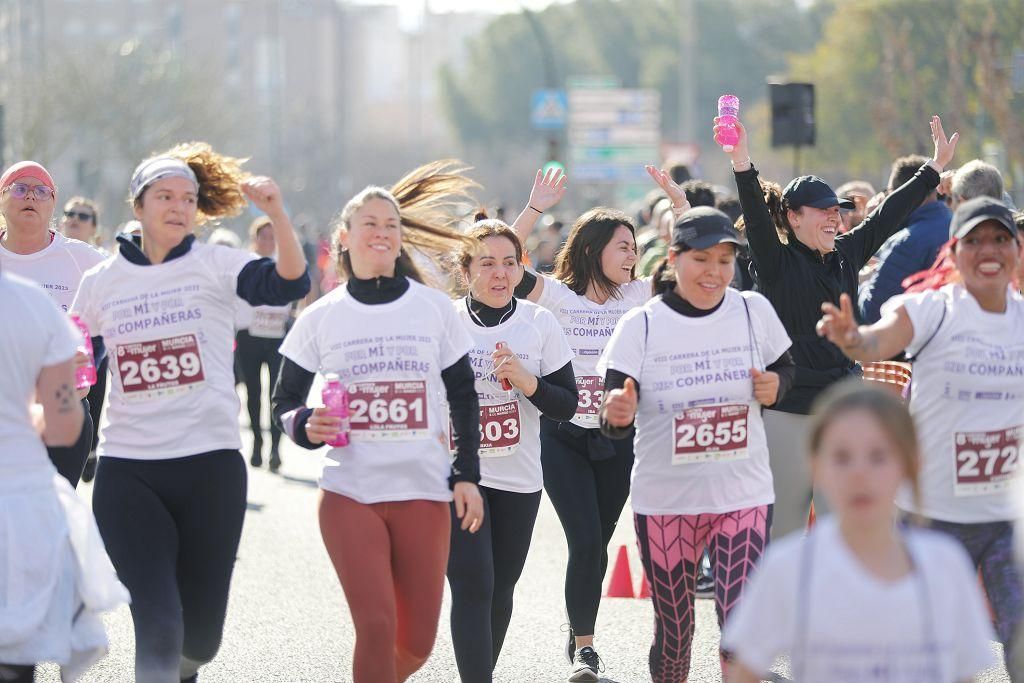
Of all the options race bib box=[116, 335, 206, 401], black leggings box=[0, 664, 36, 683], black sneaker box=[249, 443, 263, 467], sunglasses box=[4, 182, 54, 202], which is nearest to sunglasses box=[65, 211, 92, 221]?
black sneaker box=[249, 443, 263, 467]

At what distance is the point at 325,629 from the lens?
27.9ft

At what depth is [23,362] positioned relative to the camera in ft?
15.6

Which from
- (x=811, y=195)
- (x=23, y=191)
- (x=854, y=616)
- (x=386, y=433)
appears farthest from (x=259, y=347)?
(x=854, y=616)

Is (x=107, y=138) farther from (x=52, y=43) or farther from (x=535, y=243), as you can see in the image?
(x=535, y=243)

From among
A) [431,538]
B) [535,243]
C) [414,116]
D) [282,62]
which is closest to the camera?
[431,538]

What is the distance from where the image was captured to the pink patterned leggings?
230 inches

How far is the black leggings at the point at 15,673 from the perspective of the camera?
15.5 feet

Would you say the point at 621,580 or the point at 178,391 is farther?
the point at 621,580

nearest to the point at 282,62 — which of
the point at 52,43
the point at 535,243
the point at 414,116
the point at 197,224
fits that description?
the point at 414,116

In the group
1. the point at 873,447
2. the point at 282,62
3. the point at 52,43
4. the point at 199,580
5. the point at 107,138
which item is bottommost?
the point at 199,580

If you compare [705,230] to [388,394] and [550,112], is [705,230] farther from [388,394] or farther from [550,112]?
[550,112]

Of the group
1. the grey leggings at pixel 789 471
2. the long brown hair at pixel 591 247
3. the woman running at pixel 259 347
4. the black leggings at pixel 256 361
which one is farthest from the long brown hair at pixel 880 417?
the black leggings at pixel 256 361

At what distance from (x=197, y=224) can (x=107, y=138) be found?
1907 inches

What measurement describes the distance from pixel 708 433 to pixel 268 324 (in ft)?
30.1
